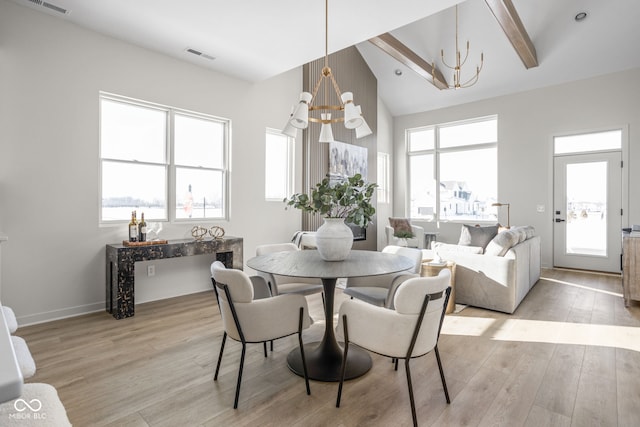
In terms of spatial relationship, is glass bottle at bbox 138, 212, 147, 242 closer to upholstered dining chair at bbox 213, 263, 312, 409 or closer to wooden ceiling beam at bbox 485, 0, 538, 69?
upholstered dining chair at bbox 213, 263, 312, 409

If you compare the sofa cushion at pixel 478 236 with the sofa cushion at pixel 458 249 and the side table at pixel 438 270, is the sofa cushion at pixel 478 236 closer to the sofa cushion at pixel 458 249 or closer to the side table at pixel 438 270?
the sofa cushion at pixel 458 249

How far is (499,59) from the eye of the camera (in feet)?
19.7

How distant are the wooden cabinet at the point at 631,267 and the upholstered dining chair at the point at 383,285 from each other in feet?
8.81

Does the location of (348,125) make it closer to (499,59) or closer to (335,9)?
(335,9)

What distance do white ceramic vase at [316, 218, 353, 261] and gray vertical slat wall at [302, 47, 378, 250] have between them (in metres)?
3.19

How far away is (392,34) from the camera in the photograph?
5.89m

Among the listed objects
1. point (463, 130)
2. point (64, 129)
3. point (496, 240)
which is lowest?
point (496, 240)

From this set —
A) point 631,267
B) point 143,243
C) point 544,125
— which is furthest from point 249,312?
point 544,125

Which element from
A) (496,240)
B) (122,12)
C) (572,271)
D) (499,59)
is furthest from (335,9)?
(572,271)

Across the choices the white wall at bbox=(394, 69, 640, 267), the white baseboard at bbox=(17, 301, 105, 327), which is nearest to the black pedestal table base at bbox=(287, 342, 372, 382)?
the white baseboard at bbox=(17, 301, 105, 327)

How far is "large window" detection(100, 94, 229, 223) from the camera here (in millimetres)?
3932

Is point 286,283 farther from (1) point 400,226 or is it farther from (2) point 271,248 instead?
(1) point 400,226

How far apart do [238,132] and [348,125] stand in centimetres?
255

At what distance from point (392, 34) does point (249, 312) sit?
5.56 metres
